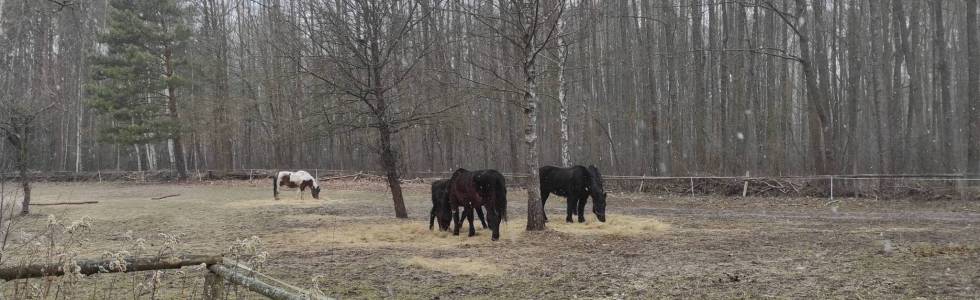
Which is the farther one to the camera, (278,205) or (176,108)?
(176,108)

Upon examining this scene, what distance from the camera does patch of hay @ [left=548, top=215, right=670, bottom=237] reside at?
37.4 feet

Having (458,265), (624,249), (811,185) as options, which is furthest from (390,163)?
(811,185)

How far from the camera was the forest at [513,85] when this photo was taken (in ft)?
46.0

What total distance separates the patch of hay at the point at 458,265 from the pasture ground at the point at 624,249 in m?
0.03

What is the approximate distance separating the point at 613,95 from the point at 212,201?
1767 cm

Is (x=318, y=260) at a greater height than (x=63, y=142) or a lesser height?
lesser

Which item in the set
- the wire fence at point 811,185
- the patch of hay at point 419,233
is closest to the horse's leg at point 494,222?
the patch of hay at point 419,233

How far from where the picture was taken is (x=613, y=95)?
27.8 meters

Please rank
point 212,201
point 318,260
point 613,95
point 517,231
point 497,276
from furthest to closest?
point 613,95, point 212,201, point 517,231, point 318,260, point 497,276

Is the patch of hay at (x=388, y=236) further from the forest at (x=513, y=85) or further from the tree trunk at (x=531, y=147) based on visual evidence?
the forest at (x=513, y=85)

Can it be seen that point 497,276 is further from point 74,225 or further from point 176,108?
point 176,108

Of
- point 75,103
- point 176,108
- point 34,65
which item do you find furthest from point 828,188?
point 34,65

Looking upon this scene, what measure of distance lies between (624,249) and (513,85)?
13.2 ft

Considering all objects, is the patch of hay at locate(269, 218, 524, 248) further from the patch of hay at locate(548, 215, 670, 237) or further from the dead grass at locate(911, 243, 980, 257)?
the dead grass at locate(911, 243, 980, 257)
